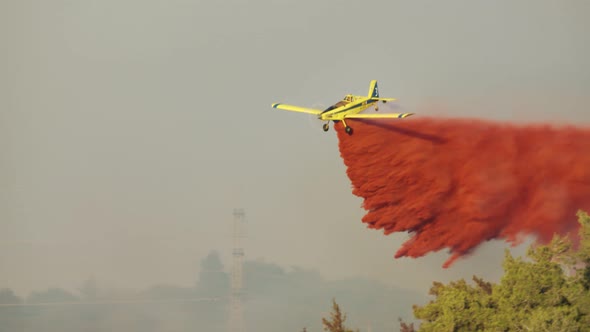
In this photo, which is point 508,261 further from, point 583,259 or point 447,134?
point 447,134

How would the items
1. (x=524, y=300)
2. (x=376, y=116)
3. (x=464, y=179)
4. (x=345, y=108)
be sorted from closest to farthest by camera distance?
(x=524, y=300) < (x=345, y=108) < (x=376, y=116) < (x=464, y=179)

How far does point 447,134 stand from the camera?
394 feet

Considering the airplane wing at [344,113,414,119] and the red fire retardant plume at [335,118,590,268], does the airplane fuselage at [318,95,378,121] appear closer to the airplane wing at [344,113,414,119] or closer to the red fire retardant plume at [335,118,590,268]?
the airplane wing at [344,113,414,119]

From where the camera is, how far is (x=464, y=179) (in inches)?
4688

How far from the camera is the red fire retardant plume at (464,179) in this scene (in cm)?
11238

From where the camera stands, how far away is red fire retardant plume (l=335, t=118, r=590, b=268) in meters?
112

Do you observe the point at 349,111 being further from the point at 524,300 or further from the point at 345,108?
the point at 524,300

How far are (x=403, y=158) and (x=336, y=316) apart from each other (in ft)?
45.2

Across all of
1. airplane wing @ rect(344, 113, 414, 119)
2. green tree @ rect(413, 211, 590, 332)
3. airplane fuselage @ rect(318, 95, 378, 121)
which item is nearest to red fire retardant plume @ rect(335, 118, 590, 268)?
airplane wing @ rect(344, 113, 414, 119)

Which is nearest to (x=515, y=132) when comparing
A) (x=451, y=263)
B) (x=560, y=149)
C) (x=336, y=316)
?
(x=560, y=149)

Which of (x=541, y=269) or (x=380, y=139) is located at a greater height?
(x=380, y=139)

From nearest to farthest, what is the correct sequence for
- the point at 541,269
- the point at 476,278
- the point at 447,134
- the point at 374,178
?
the point at 541,269 < the point at 374,178 < the point at 447,134 < the point at 476,278

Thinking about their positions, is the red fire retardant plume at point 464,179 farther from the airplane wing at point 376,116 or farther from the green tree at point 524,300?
the green tree at point 524,300

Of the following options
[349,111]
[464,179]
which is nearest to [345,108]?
[349,111]
